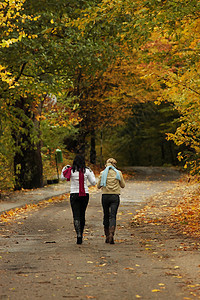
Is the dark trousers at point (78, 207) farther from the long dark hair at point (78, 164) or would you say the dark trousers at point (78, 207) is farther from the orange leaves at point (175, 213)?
the orange leaves at point (175, 213)

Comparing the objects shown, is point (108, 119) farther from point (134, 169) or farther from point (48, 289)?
point (48, 289)

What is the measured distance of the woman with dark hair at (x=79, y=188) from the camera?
459 inches

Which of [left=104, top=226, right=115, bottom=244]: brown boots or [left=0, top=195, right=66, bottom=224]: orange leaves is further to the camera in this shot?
[left=0, top=195, right=66, bottom=224]: orange leaves

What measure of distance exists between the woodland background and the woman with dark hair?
3152mm

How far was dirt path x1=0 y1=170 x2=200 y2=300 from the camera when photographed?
6.92 metres

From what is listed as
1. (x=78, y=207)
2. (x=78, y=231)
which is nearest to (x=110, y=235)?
(x=78, y=231)

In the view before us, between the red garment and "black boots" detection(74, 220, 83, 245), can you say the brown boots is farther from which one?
the red garment

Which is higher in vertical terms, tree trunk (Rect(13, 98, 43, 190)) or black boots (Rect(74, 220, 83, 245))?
tree trunk (Rect(13, 98, 43, 190))

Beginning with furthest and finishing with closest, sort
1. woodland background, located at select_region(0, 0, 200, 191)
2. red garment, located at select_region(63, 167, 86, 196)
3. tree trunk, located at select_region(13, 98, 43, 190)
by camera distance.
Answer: tree trunk, located at select_region(13, 98, 43, 190) < woodland background, located at select_region(0, 0, 200, 191) < red garment, located at select_region(63, 167, 86, 196)

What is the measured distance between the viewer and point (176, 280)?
24.7 feet

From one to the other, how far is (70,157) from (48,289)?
3329 cm

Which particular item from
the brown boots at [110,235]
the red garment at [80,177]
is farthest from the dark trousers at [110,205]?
the red garment at [80,177]

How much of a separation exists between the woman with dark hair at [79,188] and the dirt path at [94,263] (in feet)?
1.77

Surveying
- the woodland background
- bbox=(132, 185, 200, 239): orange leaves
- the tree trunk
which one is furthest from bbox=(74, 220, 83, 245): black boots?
the tree trunk
